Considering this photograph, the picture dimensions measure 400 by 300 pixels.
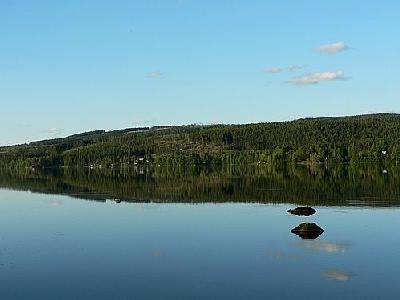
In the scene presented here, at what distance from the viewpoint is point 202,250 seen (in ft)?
145

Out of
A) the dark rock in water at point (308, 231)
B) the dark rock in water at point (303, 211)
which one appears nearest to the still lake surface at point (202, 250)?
the dark rock in water at point (308, 231)

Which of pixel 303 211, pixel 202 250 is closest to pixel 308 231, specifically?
pixel 202 250

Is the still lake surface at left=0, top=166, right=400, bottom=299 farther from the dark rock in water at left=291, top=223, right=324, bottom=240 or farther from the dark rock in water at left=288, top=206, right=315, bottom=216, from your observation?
the dark rock in water at left=288, top=206, right=315, bottom=216

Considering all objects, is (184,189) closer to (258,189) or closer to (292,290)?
(258,189)

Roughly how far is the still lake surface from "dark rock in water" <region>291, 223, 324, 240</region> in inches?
31.8

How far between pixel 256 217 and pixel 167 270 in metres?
25.9

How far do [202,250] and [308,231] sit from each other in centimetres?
1108

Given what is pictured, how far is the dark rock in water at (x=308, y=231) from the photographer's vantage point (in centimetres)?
4978

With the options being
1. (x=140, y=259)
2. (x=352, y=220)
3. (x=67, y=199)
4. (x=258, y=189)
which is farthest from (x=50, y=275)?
(x=258, y=189)

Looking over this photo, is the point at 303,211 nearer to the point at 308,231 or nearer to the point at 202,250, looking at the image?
the point at 308,231

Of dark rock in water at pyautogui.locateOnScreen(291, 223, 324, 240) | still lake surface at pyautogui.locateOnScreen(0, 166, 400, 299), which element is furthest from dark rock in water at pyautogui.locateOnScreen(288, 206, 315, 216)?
dark rock in water at pyautogui.locateOnScreen(291, 223, 324, 240)

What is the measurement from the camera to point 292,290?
32.4 m

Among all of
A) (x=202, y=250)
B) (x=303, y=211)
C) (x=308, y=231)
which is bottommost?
(x=202, y=250)

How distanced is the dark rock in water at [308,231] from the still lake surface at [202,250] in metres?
0.81
